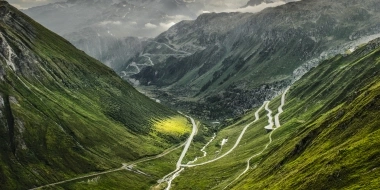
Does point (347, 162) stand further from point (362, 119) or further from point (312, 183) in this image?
point (362, 119)

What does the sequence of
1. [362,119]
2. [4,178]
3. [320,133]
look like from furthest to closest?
[4,178], [320,133], [362,119]

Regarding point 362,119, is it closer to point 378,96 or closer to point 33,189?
point 378,96

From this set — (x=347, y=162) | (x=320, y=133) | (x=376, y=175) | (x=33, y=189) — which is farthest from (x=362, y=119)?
(x=33, y=189)

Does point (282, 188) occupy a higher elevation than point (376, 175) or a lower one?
lower

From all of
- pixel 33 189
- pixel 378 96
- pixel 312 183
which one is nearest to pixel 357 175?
pixel 312 183

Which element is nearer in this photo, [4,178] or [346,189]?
[346,189]

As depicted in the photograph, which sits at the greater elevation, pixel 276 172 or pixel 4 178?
pixel 4 178

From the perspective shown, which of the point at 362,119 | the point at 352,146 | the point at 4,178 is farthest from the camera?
the point at 4,178

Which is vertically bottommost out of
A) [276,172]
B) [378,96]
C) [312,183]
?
[276,172]

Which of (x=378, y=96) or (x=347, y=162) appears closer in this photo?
(x=347, y=162)
